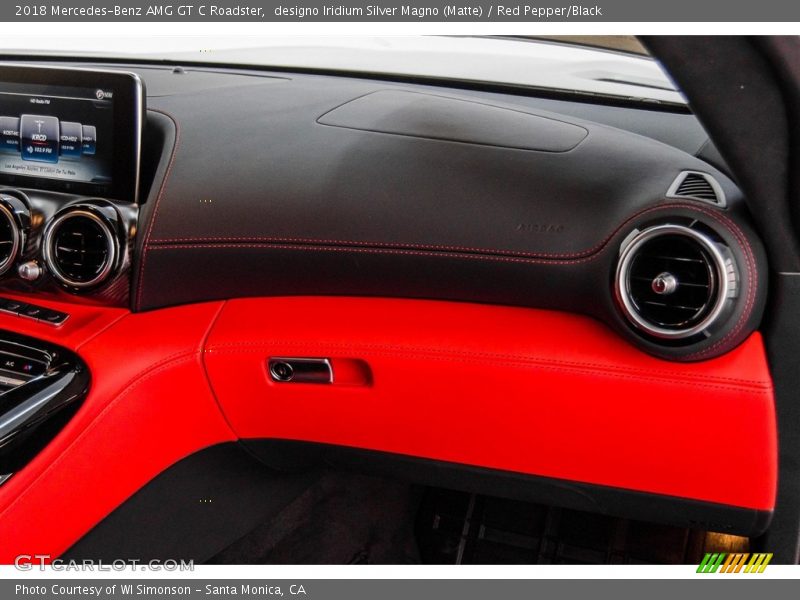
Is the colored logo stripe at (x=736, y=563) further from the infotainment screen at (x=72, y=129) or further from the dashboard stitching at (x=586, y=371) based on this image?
the infotainment screen at (x=72, y=129)

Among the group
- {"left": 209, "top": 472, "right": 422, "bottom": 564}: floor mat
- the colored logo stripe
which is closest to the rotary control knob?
{"left": 209, "top": 472, "right": 422, "bottom": 564}: floor mat

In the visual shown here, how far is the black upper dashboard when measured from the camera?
1.31 metres

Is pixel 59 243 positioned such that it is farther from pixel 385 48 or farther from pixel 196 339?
pixel 385 48

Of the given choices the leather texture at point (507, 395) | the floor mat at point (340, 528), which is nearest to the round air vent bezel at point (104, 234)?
the leather texture at point (507, 395)

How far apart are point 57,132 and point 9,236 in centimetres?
25

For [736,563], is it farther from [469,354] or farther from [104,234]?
[104,234]

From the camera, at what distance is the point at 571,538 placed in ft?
6.54

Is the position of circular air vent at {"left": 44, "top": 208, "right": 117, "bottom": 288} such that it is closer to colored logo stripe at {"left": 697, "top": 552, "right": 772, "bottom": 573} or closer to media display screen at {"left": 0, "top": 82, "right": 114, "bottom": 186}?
media display screen at {"left": 0, "top": 82, "right": 114, "bottom": 186}

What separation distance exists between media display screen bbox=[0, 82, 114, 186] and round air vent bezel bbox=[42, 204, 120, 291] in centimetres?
8

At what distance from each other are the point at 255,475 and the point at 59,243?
70 centimetres

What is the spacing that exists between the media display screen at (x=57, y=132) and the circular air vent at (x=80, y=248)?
95 mm

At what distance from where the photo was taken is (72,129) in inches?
67.3

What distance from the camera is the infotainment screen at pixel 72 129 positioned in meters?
1.67

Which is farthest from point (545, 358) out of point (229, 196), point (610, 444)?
point (229, 196)
